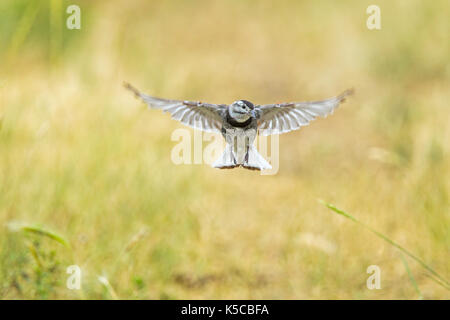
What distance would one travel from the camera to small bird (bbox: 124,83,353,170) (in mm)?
922

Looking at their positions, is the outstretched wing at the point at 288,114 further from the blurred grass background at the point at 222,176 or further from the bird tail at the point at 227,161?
the blurred grass background at the point at 222,176

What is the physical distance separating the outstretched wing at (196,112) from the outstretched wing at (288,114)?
0.23 feet

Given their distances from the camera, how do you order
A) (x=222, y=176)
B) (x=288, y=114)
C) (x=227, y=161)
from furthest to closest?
(x=222, y=176)
(x=288, y=114)
(x=227, y=161)

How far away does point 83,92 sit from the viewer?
371cm

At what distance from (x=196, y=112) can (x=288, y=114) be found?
153mm

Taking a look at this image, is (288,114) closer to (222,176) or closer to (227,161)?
(227,161)

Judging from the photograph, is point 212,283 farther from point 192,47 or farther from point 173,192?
point 192,47

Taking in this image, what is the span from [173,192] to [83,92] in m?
1.21

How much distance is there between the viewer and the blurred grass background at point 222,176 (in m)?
2.28

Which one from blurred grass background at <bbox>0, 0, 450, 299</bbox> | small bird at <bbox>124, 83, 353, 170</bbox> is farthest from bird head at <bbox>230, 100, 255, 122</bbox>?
blurred grass background at <bbox>0, 0, 450, 299</bbox>

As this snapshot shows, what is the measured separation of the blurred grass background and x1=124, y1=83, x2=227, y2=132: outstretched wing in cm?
66

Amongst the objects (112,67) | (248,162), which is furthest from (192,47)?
(248,162)

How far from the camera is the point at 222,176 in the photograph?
3.38 metres

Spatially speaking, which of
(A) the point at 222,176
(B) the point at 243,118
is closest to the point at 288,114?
(B) the point at 243,118
